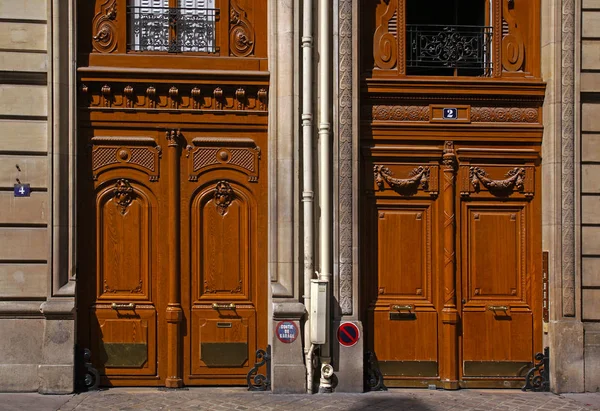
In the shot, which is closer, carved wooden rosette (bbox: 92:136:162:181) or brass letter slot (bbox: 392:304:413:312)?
carved wooden rosette (bbox: 92:136:162:181)

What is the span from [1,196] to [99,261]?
1.53 m

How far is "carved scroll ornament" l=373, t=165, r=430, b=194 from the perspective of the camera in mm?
9664

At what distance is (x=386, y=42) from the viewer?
989cm

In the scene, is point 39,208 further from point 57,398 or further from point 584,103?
point 584,103

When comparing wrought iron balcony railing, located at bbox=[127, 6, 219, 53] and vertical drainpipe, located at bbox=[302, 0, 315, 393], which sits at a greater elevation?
wrought iron balcony railing, located at bbox=[127, 6, 219, 53]

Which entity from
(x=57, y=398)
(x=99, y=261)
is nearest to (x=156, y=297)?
(x=99, y=261)

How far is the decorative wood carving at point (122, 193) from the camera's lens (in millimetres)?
9398

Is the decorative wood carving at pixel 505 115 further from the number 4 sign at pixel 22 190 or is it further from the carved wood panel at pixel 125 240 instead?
the number 4 sign at pixel 22 190

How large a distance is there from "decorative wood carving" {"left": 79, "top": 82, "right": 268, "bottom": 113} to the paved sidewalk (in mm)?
3879

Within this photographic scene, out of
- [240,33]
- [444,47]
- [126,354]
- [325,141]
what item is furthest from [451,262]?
[126,354]

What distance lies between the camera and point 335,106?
9430 millimetres

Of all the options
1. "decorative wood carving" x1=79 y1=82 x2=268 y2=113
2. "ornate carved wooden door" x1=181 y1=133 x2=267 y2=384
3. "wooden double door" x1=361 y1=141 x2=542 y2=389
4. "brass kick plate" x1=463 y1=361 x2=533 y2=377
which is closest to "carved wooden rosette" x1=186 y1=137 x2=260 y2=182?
"ornate carved wooden door" x1=181 y1=133 x2=267 y2=384

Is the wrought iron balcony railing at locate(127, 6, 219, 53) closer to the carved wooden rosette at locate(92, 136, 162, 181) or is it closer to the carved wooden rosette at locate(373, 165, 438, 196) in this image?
the carved wooden rosette at locate(92, 136, 162, 181)

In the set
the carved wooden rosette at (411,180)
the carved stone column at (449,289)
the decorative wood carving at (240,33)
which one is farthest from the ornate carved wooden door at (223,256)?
the carved stone column at (449,289)
